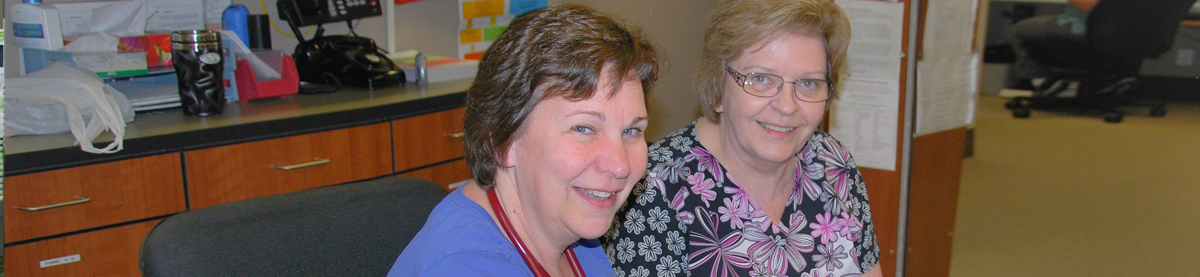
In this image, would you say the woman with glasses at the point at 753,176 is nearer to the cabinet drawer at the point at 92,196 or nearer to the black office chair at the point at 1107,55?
the cabinet drawer at the point at 92,196

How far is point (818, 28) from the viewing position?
1.63 m

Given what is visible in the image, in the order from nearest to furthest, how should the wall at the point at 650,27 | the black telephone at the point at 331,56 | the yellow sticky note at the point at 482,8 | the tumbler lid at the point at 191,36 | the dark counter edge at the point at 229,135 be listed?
the dark counter edge at the point at 229,135, the tumbler lid at the point at 191,36, the black telephone at the point at 331,56, the wall at the point at 650,27, the yellow sticky note at the point at 482,8

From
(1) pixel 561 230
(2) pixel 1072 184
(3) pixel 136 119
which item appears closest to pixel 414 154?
(3) pixel 136 119

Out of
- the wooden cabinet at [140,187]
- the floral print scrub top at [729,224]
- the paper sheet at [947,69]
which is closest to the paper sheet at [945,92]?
the paper sheet at [947,69]

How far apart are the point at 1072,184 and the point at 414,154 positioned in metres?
2.15

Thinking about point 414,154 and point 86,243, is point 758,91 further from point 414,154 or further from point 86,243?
point 86,243

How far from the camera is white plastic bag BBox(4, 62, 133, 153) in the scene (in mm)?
2023

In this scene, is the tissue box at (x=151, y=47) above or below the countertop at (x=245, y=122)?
above

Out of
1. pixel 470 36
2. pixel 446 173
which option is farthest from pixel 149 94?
pixel 470 36

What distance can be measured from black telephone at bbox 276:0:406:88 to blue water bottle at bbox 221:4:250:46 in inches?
5.5

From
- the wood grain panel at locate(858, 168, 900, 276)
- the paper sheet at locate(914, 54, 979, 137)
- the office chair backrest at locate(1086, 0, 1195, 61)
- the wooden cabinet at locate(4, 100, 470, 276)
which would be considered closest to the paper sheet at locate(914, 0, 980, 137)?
the paper sheet at locate(914, 54, 979, 137)

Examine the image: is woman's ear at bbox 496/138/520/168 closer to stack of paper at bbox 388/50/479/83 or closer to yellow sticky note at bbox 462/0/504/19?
stack of paper at bbox 388/50/479/83

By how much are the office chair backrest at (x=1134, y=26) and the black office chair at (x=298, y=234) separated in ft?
7.48

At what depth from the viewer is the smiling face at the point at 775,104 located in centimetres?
163
